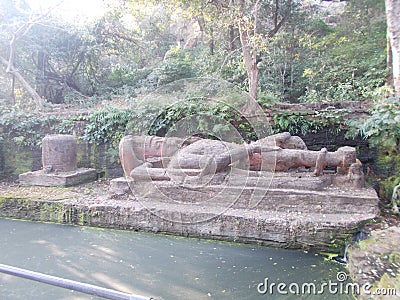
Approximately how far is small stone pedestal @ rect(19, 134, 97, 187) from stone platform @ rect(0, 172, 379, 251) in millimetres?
817

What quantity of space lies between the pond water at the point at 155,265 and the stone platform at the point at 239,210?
141mm

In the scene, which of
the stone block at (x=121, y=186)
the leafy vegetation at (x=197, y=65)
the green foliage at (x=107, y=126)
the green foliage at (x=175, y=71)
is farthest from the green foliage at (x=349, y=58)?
the stone block at (x=121, y=186)

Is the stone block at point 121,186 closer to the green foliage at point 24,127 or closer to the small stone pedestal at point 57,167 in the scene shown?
the small stone pedestal at point 57,167

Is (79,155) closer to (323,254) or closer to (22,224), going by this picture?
(22,224)

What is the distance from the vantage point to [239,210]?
3.58m

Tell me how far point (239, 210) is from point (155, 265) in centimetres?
116

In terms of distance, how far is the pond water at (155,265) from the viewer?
247 cm

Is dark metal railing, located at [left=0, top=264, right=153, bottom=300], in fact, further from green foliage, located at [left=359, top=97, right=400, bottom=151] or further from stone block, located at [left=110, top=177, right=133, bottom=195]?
green foliage, located at [left=359, top=97, right=400, bottom=151]

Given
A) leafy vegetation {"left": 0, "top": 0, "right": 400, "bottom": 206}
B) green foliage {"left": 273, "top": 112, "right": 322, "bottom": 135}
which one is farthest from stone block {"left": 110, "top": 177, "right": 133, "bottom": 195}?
green foliage {"left": 273, "top": 112, "right": 322, "bottom": 135}

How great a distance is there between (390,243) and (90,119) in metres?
5.50

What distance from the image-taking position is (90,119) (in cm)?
632

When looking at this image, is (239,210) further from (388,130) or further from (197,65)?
(197,65)

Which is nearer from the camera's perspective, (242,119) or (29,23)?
(242,119)

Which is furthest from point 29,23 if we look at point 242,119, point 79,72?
point 242,119
